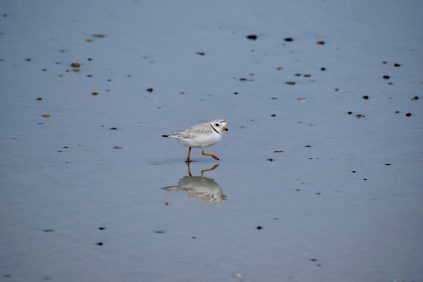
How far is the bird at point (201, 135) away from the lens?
14.2 metres

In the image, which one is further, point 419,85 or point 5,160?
point 419,85

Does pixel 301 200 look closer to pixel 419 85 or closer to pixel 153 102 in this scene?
pixel 153 102

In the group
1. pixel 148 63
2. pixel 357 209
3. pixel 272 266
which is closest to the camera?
pixel 272 266

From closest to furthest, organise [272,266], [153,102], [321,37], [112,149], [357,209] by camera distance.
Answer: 1. [272,266]
2. [357,209]
3. [112,149]
4. [153,102]
5. [321,37]

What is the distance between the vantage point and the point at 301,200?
12.4m

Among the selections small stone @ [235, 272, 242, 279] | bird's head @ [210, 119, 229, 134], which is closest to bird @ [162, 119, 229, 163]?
bird's head @ [210, 119, 229, 134]

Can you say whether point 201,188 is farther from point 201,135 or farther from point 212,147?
point 212,147

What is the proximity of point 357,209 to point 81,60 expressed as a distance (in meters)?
10.9

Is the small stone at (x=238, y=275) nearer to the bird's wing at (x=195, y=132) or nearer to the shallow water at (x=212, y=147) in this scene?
the shallow water at (x=212, y=147)

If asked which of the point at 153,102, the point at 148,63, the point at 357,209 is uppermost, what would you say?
the point at 148,63

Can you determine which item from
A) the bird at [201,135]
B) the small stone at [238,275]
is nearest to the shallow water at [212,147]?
the small stone at [238,275]

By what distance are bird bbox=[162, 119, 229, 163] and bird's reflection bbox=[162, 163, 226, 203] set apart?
0.79 meters

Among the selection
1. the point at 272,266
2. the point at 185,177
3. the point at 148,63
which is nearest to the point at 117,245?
the point at 272,266

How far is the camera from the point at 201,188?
13.0 m
